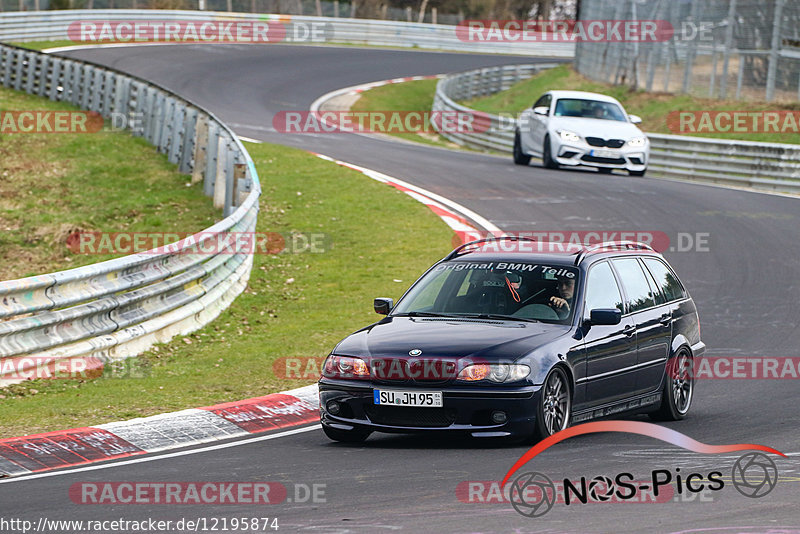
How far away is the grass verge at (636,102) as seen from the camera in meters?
31.1

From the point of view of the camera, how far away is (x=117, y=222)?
19266 millimetres

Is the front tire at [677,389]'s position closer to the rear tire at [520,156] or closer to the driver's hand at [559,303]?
the driver's hand at [559,303]

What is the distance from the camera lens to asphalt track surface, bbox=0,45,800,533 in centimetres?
621

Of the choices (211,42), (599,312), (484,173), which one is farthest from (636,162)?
(211,42)

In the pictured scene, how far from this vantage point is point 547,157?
25.5m

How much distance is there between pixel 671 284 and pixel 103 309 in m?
4.93

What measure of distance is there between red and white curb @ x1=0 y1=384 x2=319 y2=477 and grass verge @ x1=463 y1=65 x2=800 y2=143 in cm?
2235

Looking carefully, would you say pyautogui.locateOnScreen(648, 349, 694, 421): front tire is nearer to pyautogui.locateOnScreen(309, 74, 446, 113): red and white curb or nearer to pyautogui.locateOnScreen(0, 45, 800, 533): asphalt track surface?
pyautogui.locateOnScreen(0, 45, 800, 533): asphalt track surface

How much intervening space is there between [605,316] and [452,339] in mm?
1137
